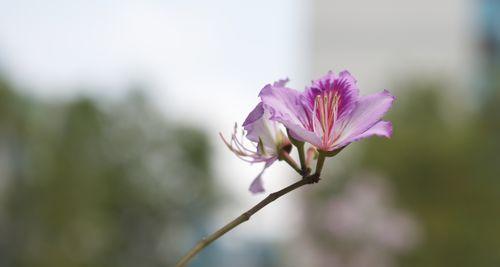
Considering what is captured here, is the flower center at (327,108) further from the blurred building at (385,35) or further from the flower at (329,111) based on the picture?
the blurred building at (385,35)

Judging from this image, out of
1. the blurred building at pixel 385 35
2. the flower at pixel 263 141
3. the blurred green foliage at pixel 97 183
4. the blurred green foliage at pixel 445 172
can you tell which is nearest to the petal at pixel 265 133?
the flower at pixel 263 141

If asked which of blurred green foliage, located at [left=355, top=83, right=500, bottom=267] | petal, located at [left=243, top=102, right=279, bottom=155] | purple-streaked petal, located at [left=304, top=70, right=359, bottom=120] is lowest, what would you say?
blurred green foliage, located at [left=355, top=83, right=500, bottom=267]

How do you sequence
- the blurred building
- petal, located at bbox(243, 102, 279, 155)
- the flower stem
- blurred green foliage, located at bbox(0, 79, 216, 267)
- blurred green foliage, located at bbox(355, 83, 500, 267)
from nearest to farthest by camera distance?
the flower stem → petal, located at bbox(243, 102, 279, 155) → blurred green foliage, located at bbox(355, 83, 500, 267) → blurred green foliage, located at bbox(0, 79, 216, 267) → the blurred building

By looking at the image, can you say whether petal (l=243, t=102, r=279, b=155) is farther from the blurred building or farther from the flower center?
the blurred building

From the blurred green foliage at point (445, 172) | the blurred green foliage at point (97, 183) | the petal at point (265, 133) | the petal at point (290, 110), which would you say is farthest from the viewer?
the blurred green foliage at point (97, 183)

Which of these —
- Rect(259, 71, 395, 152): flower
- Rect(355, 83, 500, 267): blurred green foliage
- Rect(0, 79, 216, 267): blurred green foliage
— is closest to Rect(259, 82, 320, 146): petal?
Rect(259, 71, 395, 152): flower

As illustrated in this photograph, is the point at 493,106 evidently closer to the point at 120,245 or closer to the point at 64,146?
the point at 64,146

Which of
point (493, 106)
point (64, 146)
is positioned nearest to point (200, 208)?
point (64, 146)
